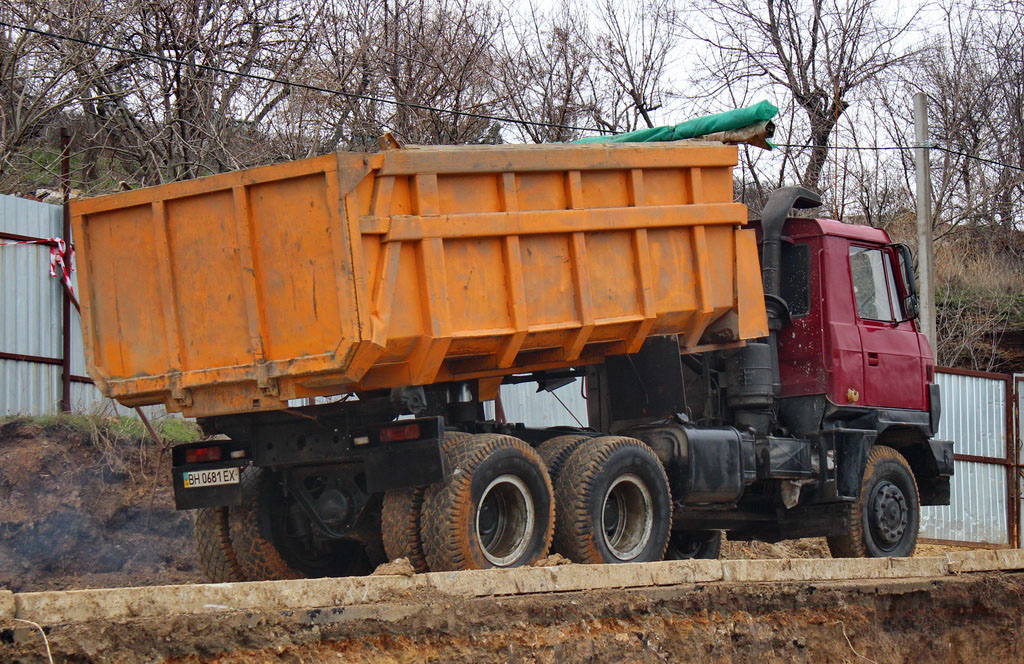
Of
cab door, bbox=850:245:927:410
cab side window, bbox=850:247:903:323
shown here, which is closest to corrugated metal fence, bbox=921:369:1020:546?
cab door, bbox=850:245:927:410

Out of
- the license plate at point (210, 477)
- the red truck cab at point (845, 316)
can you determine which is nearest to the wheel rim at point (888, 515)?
the red truck cab at point (845, 316)

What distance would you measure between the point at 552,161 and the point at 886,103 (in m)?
18.2

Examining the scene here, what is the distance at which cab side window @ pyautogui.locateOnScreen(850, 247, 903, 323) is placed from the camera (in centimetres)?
935

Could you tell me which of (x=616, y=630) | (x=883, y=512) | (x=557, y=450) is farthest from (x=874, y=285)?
(x=616, y=630)

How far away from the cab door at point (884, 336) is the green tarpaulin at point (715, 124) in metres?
1.69

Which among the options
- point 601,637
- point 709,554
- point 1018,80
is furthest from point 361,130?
point 1018,80

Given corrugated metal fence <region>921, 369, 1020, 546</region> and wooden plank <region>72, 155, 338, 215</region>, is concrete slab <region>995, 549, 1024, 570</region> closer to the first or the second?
wooden plank <region>72, 155, 338, 215</region>

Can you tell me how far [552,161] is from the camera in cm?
701

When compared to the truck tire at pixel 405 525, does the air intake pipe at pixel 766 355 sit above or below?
above

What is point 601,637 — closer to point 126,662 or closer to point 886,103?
point 126,662

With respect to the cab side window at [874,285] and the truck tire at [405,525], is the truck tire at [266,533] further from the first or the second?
the cab side window at [874,285]

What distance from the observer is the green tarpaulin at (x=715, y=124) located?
8266 mm

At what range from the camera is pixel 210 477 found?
6.94 metres

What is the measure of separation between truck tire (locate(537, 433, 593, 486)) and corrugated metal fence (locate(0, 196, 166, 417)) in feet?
16.6
